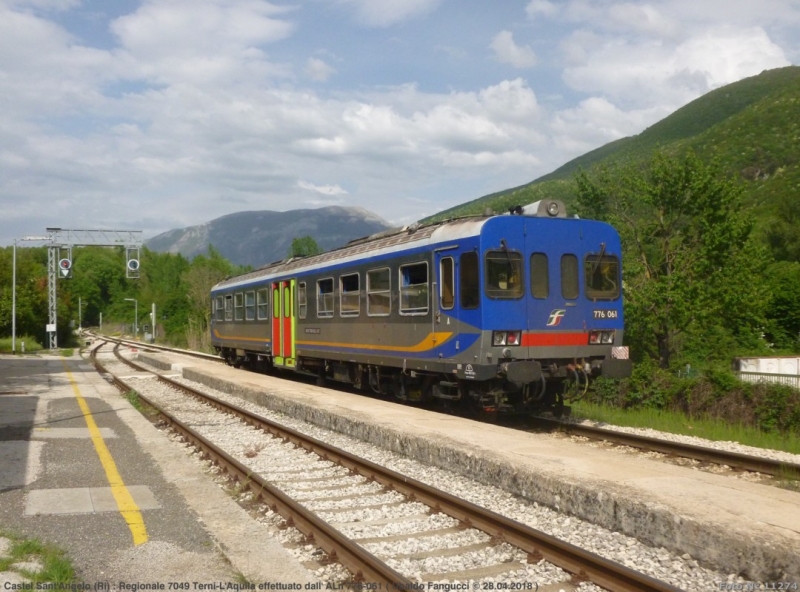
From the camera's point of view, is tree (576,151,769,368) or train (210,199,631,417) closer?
train (210,199,631,417)

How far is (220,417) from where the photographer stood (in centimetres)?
1415

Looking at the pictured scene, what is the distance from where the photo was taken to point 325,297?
54.2ft

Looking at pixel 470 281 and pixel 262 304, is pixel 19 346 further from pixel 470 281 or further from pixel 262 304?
pixel 470 281

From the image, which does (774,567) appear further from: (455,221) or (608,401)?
(608,401)

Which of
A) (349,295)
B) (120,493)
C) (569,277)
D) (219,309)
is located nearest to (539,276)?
(569,277)

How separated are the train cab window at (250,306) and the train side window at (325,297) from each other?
595 centimetres

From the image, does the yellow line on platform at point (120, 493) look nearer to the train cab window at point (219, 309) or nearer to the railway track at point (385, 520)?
the railway track at point (385, 520)

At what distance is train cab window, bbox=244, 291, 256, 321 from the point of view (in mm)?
22500

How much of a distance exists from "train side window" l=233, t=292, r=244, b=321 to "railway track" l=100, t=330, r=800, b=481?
544 inches

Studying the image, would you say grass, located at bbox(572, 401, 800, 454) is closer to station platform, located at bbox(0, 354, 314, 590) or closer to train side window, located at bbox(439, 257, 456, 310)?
train side window, located at bbox(439, 257, 456, 310)

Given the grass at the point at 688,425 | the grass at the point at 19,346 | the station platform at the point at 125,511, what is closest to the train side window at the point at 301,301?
the station platform at the point at 125,511

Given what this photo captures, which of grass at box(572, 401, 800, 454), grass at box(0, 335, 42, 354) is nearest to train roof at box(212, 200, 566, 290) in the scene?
grass at box(572, 401, 800, 454)

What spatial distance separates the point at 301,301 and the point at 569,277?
7897mm

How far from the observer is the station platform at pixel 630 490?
199 inches
